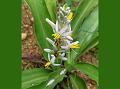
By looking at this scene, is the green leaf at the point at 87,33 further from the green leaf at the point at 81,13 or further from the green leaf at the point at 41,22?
the green leaf at the point at 41,22

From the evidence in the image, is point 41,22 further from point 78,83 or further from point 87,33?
point 78,83

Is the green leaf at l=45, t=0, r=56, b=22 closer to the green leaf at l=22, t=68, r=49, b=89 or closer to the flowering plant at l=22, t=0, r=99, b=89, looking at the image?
the flowering plant at l=22, t=0, r=99, b=89

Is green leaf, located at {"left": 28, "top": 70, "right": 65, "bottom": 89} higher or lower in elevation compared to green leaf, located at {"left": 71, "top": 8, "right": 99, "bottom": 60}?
lower

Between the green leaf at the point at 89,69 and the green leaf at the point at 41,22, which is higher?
the green leaf at the point at 41,22

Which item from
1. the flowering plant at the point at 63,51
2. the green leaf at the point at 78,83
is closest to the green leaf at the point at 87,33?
the flowering plant at the point at 63,51

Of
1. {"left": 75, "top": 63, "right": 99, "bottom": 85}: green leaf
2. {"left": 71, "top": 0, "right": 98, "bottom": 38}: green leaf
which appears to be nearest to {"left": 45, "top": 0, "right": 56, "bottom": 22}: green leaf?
{"left": 71, "top": 0, "right": 98, "bottom": 38}: green leaf

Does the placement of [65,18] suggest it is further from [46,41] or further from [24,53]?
[24,53]
